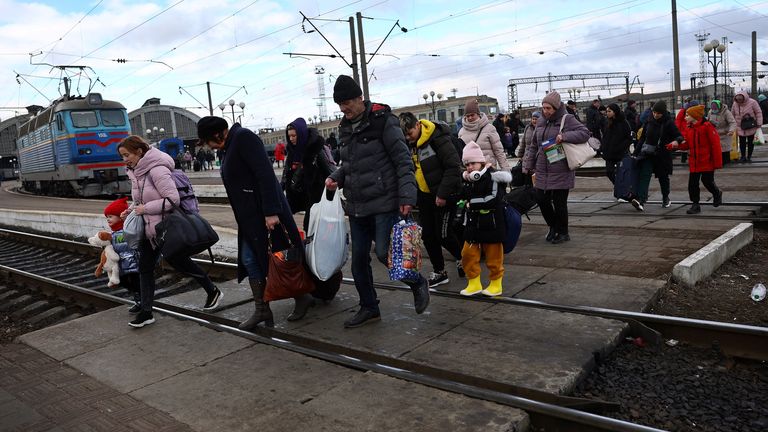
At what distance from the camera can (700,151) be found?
27.4 ft

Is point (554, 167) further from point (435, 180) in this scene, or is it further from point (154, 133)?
point (154, 133)

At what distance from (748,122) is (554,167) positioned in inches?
384

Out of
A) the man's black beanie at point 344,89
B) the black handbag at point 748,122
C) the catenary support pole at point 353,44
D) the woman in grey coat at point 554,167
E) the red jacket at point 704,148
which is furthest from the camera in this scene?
the catenary support pole at point 353,44

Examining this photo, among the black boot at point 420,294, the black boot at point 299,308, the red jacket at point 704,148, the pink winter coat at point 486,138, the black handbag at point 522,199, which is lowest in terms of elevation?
the black boot at point 299,308

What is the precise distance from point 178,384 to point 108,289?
4.53 meters

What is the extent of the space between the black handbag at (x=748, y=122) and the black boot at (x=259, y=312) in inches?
535

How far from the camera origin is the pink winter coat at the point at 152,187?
5.08 meters

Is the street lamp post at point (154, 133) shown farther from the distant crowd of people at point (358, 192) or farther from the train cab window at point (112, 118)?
the distant crowd of people at point (358, 192)

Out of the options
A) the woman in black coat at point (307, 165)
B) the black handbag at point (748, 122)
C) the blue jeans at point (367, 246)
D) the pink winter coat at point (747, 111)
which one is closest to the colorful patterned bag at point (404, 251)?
the blue jeans at point (367, 246)

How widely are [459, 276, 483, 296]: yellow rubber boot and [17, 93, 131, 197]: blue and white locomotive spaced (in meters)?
19.6

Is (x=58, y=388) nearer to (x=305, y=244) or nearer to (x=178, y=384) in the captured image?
(x=178, y=384)

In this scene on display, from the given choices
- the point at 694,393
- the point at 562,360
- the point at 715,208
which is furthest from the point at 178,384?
the point at 715,208

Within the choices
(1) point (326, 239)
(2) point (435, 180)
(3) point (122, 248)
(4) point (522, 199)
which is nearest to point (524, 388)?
(1) point (326, 239)

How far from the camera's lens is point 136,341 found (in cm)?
504
